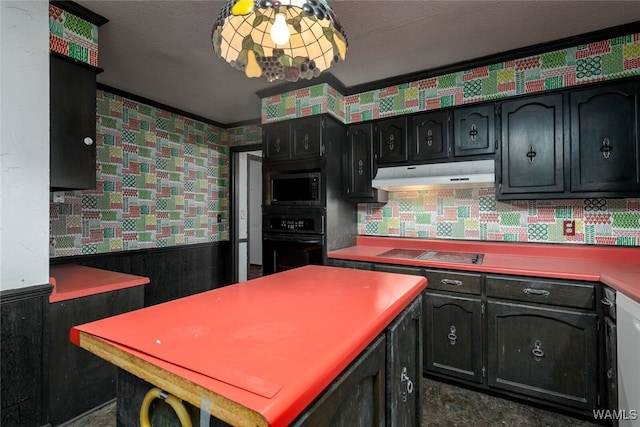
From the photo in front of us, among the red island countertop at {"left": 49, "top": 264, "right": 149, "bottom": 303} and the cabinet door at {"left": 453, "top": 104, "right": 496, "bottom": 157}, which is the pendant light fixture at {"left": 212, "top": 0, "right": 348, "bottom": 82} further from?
the cabinet door at {"left": 453, "top": 104, "right": 496, "bottom": 157}

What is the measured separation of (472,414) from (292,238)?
1.92 meters

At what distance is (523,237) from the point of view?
8.42 ft

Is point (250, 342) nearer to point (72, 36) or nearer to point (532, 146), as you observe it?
point (72, 36)

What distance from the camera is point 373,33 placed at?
2201 millimetres

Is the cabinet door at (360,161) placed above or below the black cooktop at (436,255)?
above

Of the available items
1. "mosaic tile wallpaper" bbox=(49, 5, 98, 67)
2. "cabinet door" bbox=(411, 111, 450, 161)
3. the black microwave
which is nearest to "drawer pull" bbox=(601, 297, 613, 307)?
"cabinet door" bbox=(411, 111, 450, 161)

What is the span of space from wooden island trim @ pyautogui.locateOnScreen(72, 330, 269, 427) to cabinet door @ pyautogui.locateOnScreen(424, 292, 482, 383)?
206 cm

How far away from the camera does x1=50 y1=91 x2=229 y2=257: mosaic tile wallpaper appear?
284 cm

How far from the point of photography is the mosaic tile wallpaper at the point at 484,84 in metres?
2.23

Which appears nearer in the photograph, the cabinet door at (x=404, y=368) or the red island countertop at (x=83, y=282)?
the cabinet door at (x=404, y=368)

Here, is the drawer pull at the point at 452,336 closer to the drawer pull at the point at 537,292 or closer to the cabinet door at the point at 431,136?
the drawer pull at the point at 537,292

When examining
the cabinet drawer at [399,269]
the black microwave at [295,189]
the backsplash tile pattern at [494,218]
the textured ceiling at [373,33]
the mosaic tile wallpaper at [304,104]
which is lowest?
the cabinet drawer at [399,269]

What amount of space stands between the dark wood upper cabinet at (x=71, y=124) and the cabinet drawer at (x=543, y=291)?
2824 mm

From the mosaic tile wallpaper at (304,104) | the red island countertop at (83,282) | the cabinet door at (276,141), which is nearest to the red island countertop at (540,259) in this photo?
the cabinet door at (276,141)
